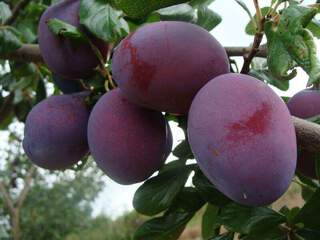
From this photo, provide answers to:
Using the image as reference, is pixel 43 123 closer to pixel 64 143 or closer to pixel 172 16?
pixel 64 143

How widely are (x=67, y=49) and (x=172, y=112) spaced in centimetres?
25

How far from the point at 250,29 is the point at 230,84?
0.45 meters

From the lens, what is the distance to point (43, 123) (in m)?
0.79

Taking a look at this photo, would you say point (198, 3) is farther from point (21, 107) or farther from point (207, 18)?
point (21, 107)

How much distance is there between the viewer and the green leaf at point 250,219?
71 centimetres

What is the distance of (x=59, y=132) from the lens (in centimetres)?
77

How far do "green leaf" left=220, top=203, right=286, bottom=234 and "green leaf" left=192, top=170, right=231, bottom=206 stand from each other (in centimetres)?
2

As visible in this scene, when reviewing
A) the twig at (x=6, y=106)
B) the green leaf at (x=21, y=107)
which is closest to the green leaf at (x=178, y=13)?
the twig at (x=6, y=106)

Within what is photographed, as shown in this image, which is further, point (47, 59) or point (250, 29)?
point (250, 29)

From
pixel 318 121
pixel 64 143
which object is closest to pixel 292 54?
pixel 318 121

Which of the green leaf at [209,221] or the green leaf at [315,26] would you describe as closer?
the green leaf at [315,26]

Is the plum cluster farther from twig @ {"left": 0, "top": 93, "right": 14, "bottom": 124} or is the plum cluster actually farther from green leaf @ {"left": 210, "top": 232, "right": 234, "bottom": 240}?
twig @ {"left": 0, "top": 93, "right": 14, "bottom": 124}

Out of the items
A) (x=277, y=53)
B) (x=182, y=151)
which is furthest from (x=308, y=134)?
(x=182, y=151)

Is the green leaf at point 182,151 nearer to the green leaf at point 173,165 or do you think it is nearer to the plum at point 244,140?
the green leaf at point 173,165
